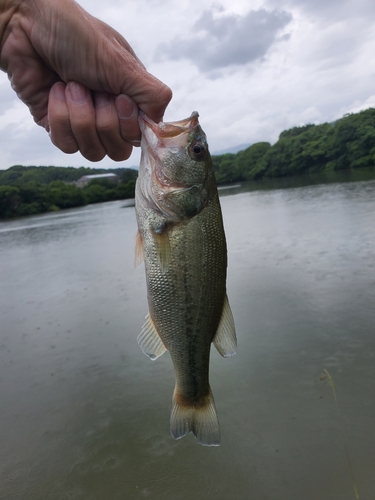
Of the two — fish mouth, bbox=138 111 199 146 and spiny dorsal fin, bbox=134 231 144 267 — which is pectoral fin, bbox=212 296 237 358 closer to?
spiny dorsal fin, bbox=134 231 144 267

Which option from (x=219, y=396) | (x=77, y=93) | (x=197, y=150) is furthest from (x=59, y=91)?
(x=219, y=396)

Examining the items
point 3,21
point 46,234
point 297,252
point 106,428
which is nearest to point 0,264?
point 46,234

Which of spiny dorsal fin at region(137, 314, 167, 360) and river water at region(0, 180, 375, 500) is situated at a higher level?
spiny dorsal fin at region(137, 314, 167, 360)

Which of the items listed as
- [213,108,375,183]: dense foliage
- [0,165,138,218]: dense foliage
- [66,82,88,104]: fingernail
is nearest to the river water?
[66,82,88,104]: fingernail

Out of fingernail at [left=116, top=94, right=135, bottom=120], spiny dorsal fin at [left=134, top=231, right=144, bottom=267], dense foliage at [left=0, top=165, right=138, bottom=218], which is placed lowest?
dense foliage at [left=0, top=165, right=138, bottom=218]

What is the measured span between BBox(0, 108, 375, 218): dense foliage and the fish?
200ft

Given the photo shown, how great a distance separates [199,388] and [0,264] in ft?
77.0

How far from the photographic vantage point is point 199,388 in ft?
9.27

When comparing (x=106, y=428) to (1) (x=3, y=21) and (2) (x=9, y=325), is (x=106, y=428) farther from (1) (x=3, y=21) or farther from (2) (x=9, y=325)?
(2) (x=9, y=325)

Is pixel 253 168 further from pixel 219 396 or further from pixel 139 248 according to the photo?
pixel 139 248

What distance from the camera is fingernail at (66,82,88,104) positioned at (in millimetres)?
2592

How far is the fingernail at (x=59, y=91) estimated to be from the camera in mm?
2627

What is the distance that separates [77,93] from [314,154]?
91525 mm

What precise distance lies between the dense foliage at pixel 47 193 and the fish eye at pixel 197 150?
59.4 m
